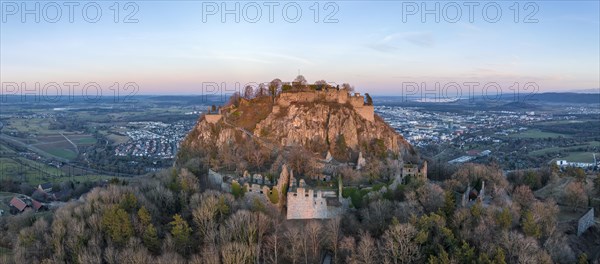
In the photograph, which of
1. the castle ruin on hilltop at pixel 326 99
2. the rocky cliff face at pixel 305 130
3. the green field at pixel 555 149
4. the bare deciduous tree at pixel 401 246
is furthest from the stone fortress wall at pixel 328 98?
the green field at pixel 555 149

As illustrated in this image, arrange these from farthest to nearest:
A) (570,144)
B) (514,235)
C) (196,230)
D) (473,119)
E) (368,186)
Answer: (473,119), (570,144), (368,186), (196,230), (514,235)

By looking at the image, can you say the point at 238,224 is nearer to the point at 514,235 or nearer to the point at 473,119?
the point at 514,235

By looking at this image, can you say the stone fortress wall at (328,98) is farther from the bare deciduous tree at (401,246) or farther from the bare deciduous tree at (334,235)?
the bare deciduous tree at (401,246)

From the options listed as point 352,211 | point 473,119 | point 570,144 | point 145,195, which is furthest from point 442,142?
point 145,195

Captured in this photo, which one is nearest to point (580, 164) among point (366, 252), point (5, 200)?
point (366, 252)

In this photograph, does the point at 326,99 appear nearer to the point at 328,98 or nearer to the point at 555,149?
the point at 328,98
